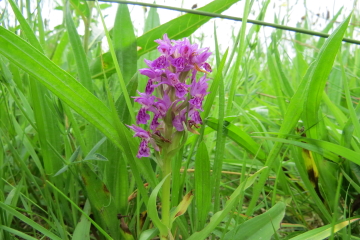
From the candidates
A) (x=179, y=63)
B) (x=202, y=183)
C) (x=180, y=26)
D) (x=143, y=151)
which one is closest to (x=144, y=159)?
(x=143, y=151)

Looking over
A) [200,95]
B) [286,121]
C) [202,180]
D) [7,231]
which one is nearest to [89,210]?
[7,231]

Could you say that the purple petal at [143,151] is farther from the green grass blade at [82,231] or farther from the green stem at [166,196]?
the green grass blade at [82,231]

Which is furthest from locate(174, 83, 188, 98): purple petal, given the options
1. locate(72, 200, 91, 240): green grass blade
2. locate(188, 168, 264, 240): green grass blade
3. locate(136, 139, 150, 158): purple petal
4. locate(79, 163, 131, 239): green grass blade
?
locate(72, 200, 91, 240): green grass blade

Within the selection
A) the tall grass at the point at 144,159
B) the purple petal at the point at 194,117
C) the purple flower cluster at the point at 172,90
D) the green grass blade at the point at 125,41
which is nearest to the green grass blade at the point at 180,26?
the tall grass at the point at 144,159

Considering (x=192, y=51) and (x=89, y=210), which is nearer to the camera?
(x=192, y=51)

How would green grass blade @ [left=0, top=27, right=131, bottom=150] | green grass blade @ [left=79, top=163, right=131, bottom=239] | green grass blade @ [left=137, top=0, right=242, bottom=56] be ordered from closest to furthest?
green grass blade @ [left=0, top=27, right=131, bottom=150]
green grass blade @ [left=79, top=163, right=131, bottom=239]
green grass blade @ [left=137, top=0, right=242, bottom=56]

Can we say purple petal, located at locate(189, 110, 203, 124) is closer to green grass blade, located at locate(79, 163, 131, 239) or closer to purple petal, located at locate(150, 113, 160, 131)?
purple petal, located at locate(150, 113, 160, 131)

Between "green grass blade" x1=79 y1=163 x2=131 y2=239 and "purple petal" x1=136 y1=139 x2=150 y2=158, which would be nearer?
"purple petal" x1=136 y1=139 x2=150 y2=158

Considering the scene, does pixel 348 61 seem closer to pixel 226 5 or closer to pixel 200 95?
pixel 226 5
